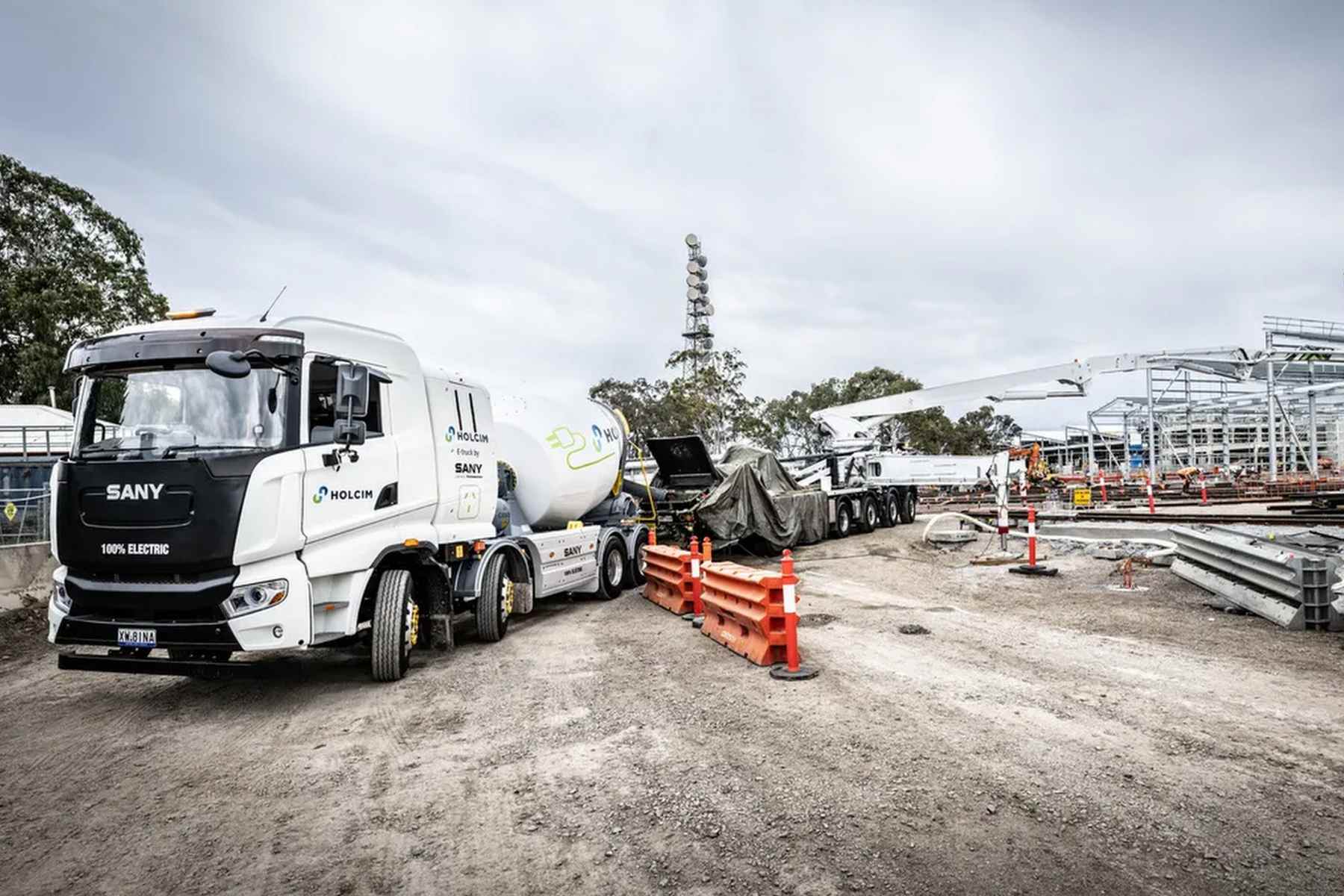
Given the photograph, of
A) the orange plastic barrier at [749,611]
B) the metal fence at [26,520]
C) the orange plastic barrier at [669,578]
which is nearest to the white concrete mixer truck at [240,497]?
the orange plastic barrier at [749,611]

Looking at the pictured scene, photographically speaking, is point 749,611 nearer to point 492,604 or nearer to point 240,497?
point 492,604

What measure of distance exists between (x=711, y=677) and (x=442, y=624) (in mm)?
2897

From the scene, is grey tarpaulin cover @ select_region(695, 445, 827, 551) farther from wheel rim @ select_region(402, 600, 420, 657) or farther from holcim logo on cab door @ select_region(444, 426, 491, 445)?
wheel rim @ select_region(402, 600, 420, 657)

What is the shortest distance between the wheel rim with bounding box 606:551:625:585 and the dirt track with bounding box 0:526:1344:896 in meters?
3.72

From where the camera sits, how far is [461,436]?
26.9ft

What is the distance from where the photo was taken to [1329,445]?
4809cm

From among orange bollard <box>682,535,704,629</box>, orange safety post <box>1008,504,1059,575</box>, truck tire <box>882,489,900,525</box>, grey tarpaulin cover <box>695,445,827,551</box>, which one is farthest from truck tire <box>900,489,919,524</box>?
orange bollard <box>682,535,704,629</box>

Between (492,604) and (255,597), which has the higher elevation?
(255,597)

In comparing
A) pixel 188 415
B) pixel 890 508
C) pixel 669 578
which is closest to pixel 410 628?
pixel 188 415

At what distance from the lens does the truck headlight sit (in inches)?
218

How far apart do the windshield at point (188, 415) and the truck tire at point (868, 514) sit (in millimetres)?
17564

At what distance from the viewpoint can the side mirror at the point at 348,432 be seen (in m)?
6.05

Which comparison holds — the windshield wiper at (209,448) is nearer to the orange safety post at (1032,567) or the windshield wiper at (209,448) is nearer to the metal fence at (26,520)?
the metal fence at (26,520)

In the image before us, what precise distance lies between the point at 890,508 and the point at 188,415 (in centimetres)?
2037
